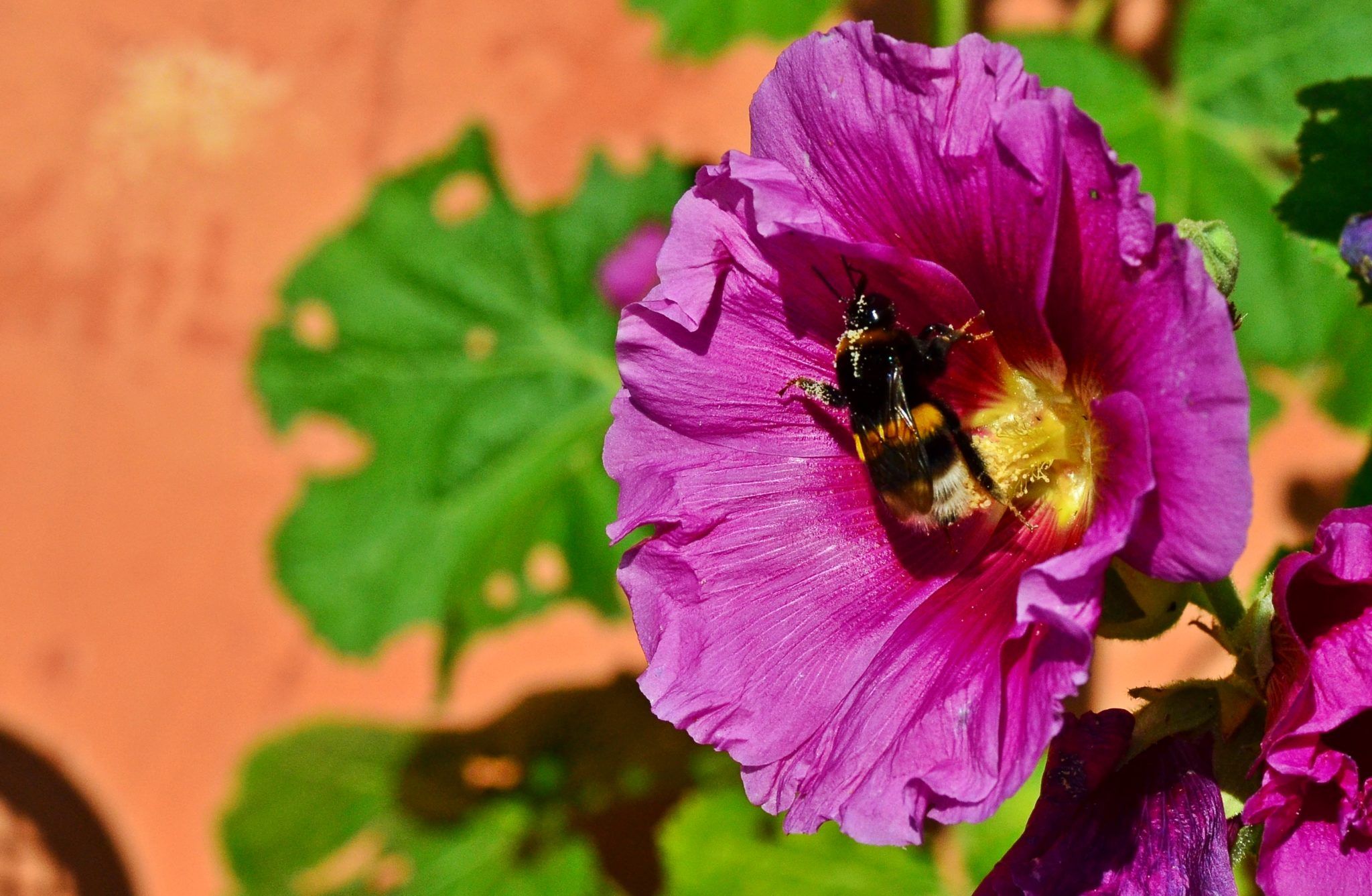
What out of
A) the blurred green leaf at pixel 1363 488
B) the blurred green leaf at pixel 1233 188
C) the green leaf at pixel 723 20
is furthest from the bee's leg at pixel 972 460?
the green leaf at pixel 723 20

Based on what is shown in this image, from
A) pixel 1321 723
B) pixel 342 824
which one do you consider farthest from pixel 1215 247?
pixel 342 824

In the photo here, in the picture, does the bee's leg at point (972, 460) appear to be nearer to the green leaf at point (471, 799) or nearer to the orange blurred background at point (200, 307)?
the green leaf at point (471, 799)

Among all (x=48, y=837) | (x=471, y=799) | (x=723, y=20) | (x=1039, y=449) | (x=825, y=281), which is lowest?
(x=471, y=799)

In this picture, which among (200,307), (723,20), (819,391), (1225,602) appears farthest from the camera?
(200,307)

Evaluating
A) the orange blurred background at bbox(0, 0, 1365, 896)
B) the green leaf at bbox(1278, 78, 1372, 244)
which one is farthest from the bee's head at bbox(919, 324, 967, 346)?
the orange blurred background at bbox(0, 0, 1365, 896)

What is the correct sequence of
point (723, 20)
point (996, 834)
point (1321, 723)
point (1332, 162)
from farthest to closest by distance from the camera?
point (723, 20)
point (996, 834)
point (1332, 162)
point (1321, 723)

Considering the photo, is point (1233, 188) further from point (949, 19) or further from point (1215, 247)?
point (1215, 247)

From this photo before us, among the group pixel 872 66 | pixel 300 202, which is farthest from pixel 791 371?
pixel 300 202
